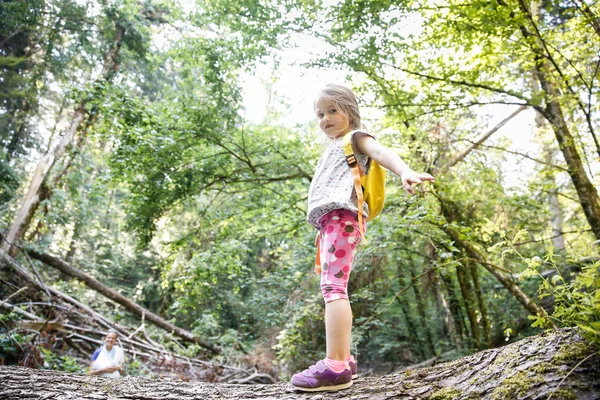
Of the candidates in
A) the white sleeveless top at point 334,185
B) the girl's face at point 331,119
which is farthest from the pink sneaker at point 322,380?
the girl's face at point 331,119

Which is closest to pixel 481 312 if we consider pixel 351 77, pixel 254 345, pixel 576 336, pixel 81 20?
pixel 351 77

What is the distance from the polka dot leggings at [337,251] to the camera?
1937 mm

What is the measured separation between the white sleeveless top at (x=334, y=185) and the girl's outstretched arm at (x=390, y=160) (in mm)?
40

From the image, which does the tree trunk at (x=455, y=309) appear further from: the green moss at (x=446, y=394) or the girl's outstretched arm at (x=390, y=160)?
the green moss at (x=446, y=394)

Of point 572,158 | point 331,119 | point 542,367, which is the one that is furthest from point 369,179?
point 572,158

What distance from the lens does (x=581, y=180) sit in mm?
4230

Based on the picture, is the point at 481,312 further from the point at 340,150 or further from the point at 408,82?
the point at 340,150

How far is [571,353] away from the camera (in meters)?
1.15

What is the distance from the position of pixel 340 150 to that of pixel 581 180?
3470 mm

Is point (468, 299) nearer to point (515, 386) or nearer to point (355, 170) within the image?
point (355, 170)

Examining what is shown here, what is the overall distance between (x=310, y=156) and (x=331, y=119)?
338cm

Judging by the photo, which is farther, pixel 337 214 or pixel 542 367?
pixel 337 214

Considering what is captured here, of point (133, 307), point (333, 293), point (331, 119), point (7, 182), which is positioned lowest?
point (333, 293)

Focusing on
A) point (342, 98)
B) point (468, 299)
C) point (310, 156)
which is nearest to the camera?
point (342, 98)
